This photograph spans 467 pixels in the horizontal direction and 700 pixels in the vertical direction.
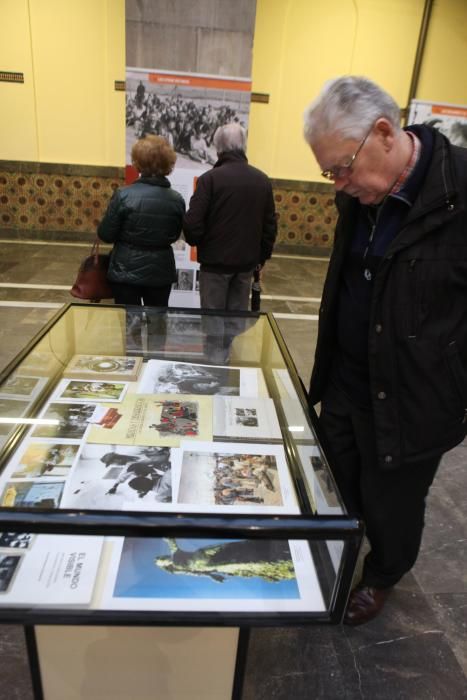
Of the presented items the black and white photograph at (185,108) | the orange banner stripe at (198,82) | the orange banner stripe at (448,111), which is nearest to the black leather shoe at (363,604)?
the black and white photograph at (185,108)

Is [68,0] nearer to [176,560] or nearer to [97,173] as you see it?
[97,173]

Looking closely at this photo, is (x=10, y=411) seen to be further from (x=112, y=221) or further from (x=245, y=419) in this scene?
(x=112, y=221)


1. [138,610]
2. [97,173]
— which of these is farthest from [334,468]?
[97,173]

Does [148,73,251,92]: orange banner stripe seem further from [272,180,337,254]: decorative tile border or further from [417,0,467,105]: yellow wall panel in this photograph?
[417,0,467,105]: yellow wall panel

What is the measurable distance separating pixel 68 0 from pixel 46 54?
80 cm

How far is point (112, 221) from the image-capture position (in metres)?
2.94

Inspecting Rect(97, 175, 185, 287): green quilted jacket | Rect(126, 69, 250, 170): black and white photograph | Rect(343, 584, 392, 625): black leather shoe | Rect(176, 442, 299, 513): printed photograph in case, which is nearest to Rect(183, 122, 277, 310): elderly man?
Rect(97, 175, 185, 287): green quilted jacket

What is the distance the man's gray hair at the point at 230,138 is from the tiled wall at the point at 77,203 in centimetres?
564

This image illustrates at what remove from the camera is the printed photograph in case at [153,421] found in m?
1.44

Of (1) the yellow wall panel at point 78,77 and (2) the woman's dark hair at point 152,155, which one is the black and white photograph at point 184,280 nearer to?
(2) the woman's dark hair at point 152,155

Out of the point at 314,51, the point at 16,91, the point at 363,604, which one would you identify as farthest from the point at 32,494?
the point at 314,51

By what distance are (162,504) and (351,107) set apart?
39.7 inches

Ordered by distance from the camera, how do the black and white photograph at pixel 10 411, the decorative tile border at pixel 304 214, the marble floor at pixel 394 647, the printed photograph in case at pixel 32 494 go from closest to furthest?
the printed photograph in case at pixel 32 494 → the black and white photograph at pixel 10 411 → the marble floor at pixel 394 647 → the decorative tile border at pixel 304 214

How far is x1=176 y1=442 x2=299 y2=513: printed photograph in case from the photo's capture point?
3.92ft
